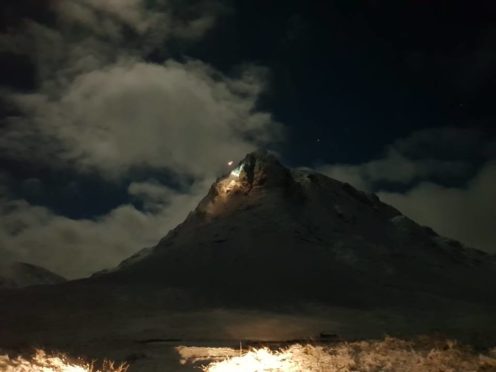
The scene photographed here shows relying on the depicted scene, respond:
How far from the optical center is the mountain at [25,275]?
142 m

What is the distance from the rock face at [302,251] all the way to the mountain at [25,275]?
7876 cm

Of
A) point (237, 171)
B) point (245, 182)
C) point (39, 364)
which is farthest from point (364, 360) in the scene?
point (237, 171)

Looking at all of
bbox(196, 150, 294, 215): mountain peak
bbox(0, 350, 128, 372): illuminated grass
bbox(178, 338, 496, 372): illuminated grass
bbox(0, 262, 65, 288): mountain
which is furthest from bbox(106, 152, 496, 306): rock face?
bbox(0, 262, 65, 288): mountain

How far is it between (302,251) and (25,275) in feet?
360

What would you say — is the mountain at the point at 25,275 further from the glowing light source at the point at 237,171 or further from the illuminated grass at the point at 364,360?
the illuminated grass at the point at 364,360

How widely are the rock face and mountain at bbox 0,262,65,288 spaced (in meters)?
78.8

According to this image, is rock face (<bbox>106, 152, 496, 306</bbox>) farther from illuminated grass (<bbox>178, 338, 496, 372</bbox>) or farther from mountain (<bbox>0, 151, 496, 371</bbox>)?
illuminated grass (<bbox>178, 338, 496, 372</bbox>)

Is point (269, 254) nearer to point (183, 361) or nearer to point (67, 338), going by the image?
point (67, 338)

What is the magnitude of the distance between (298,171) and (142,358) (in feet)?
256

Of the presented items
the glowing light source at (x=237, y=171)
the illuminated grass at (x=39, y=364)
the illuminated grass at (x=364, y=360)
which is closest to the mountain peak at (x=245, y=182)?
the glowing light source at (x=237, y=171)

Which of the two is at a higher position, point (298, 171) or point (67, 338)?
point (298, 171)

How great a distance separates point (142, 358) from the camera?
15219 millimetres

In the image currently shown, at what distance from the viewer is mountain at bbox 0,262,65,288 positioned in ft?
465

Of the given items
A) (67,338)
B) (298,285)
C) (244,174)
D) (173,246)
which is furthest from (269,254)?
(67,338)
